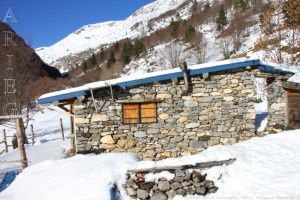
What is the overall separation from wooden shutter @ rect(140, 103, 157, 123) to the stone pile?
3222 mm

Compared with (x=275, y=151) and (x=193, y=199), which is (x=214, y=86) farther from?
(x=193, y=199)

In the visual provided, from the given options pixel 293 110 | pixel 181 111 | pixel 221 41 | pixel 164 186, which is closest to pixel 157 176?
pixel 164 186

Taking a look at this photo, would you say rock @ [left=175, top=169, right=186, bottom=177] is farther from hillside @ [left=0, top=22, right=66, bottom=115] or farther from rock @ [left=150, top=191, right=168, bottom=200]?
hillside @ [left=0, top=22, right=66, bottom=115]

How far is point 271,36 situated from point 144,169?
2142cm

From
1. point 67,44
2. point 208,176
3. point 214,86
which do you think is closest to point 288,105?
point 214,86

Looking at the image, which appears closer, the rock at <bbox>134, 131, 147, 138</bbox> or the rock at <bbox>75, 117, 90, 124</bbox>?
the rock at <bbox>75, 117, 90, 124</bbox>

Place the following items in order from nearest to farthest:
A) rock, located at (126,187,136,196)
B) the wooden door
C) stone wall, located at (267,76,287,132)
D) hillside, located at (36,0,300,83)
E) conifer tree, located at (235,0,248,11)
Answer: rock, located at (126,187,136,196), the wooden door, stone wall, located at (267,76,287,132), hillside, located at (36,0,300,83), conifer tree, located at (235,0,248,11)

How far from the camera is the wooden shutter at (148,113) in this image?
477 inches

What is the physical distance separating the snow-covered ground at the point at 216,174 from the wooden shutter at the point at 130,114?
144 centimetres

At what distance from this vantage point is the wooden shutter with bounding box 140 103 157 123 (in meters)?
12.1

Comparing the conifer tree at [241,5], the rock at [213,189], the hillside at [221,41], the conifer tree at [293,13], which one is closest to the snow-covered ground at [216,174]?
the rock at [213,189]

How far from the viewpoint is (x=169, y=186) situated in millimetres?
9070

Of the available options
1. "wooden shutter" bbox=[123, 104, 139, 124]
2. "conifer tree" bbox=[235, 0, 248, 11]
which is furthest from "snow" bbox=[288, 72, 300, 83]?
"conifer tree" bbox=[235, 0, 248, 11]

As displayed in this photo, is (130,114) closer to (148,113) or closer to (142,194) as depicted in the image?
(148,113)
